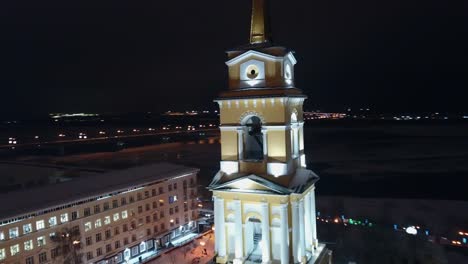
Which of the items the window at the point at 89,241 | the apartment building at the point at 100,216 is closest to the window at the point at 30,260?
the apartment building at the point at 100,216

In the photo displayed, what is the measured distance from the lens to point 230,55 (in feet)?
47.4

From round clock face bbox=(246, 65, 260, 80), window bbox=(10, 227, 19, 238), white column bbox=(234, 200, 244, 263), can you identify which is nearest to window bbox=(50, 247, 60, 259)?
window bbox=(10, 227, 19, 238)

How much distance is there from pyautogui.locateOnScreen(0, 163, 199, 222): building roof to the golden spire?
22.5 m

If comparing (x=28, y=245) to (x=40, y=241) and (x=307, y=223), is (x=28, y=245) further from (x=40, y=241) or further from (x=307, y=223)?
(x=307, y=223)

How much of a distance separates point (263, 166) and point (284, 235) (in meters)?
2.65

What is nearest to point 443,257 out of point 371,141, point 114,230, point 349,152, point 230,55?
point 230,55

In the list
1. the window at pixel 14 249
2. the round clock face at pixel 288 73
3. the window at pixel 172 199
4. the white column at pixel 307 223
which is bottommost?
the window at pixel 14 249

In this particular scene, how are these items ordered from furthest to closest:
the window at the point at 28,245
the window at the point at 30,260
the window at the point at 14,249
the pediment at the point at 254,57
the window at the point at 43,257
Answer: the window at the point at 43,257, the window at the point at 30,260, the window at the point at 28,245, the window at the point at 14,249, the pediment at the point at 254,57

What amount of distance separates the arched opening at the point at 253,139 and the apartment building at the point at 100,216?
2031 centimetres

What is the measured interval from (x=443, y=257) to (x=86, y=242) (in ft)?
94.7

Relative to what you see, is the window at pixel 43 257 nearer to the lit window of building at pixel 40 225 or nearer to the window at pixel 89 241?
the lit window of building at pixel 40 225

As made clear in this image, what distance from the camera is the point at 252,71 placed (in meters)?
14.2

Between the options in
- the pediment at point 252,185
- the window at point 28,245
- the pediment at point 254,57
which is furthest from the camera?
the window at point 28,245

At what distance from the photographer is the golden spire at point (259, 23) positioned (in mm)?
14523
